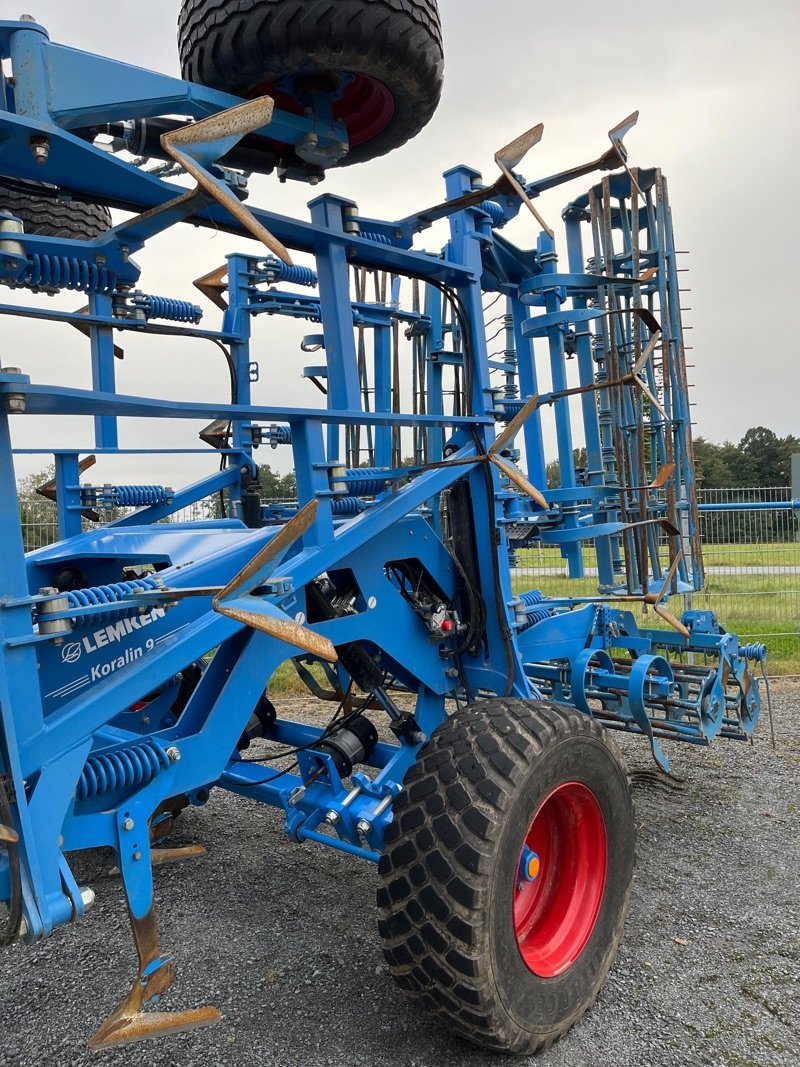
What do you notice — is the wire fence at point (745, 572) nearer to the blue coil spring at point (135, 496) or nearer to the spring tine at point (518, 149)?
the blue coil spring at point (135, 496)

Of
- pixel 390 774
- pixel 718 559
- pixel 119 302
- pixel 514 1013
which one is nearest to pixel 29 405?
pixel 119 302

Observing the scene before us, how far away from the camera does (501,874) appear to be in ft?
8.04

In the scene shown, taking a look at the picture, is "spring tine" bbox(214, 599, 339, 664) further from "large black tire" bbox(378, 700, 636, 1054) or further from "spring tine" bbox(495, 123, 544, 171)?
"spring tine" bbox(495, 123, 544, 171)

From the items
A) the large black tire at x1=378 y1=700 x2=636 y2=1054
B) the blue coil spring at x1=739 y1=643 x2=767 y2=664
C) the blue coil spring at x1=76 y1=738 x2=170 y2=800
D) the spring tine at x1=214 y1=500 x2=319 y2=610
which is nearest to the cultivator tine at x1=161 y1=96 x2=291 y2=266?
the spring tine at x1=214 y1=500 x2=319 y2=610

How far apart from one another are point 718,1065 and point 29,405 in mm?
2701

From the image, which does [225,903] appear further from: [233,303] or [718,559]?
[718,559]

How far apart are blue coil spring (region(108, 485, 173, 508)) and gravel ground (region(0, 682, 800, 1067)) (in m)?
1.75

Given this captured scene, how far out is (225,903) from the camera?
3633mm

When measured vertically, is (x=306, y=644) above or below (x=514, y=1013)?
above

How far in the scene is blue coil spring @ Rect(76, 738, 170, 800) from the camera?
2.17 m

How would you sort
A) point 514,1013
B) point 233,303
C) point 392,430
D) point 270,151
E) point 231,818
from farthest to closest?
point 233,303 < point 392,430 < point 231,818 < point 270,151 < point 514,1013

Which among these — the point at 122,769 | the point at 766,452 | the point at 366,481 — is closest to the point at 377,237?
the point at 366,481

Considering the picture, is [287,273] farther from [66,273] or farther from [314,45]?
[314,45]

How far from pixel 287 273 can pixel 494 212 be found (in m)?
2.27
